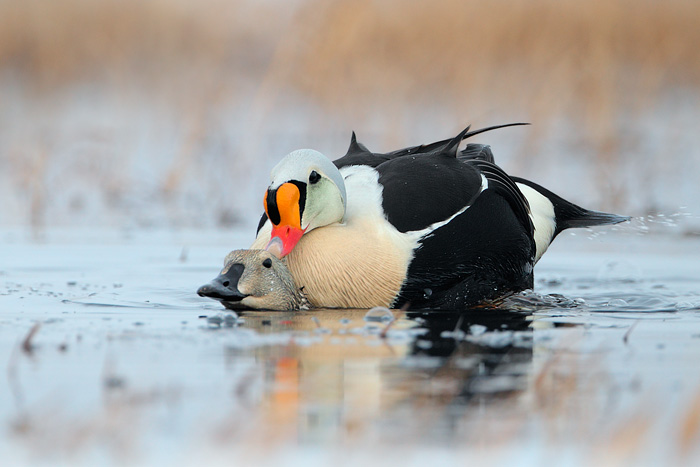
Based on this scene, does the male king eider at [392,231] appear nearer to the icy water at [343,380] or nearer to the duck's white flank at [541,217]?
the icy water at [343,380]

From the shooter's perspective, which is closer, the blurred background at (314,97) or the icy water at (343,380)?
the icy water at (343,380)

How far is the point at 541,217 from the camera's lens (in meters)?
6.32

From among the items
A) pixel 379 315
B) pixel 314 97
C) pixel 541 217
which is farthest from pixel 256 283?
pixel 314 97

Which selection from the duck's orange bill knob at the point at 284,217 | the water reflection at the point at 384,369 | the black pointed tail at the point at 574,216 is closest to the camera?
the water reflection at the point at 384,369

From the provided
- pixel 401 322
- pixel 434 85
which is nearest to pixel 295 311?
pixel 401 322

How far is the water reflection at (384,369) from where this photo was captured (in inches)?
123

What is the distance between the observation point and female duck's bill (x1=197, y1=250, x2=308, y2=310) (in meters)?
5.04

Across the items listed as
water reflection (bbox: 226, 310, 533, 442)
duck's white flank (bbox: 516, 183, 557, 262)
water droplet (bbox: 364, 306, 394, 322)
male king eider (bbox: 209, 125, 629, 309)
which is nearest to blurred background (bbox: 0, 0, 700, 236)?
duck's white flank (bbox: 516, 183, 557, 262)

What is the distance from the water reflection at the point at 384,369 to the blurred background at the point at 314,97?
10.3 feet

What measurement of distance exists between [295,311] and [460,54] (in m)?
6.71

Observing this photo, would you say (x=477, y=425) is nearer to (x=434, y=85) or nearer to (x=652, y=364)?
(x=652, y=364)

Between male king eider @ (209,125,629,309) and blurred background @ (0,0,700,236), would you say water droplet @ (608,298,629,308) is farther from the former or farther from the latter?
blurred background @ (0,0,700,236)

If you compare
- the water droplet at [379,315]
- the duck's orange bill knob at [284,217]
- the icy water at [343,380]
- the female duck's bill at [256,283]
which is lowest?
the icy water at [343,380]

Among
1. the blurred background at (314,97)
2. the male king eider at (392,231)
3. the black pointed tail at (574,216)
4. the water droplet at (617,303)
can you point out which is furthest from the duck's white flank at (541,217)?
the blurred background at (314,97)
